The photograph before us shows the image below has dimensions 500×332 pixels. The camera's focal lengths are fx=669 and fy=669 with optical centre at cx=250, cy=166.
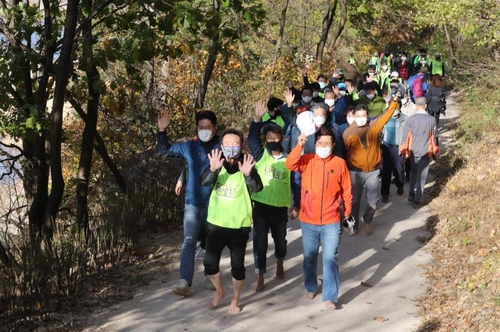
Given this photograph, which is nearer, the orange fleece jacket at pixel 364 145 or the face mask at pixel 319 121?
the face mask at pixel 319 121

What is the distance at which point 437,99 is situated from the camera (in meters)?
14.4

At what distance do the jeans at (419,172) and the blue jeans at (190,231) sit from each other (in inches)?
181

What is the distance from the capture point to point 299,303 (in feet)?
22.8

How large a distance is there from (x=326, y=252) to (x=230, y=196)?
3.74 ft

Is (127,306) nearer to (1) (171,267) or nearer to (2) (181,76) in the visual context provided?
(1) (171,267)

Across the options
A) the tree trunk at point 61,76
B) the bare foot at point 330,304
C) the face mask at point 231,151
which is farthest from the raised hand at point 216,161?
the tree trunk at point 61,76

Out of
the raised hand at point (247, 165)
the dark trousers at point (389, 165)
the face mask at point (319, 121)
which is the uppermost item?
the face mask at point (319, 121)

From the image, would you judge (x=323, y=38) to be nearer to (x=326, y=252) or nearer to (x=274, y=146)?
(x=274, y=146)

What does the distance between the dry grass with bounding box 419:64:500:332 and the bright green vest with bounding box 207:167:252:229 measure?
1.97 meters

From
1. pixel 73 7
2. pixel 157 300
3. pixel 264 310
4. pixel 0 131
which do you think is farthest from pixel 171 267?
pixel 73 7

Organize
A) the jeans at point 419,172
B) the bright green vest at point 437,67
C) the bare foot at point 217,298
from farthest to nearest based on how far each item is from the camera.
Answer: the bright green vest at point 437,67, the jeans at point 419,172, the bare foot at point 217,298

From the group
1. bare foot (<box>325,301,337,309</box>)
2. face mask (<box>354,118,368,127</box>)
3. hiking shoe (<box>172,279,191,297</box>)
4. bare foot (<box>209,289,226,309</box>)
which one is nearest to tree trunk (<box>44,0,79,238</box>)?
hiking shoe (<box>172,279,191,297</box>)

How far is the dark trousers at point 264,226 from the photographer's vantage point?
7.12 meters

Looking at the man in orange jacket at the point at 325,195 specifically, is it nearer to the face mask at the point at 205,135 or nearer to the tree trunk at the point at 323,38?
A: the face mask at the point at 205,135
